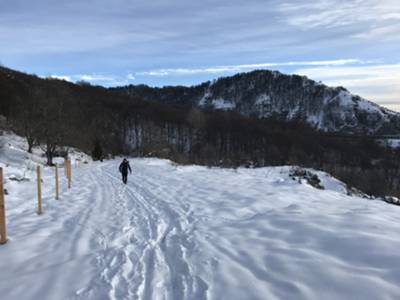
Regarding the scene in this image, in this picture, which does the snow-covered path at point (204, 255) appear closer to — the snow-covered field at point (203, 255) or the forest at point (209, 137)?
the snow-covered field at point (203, 255)

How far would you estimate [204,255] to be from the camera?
6062 mm

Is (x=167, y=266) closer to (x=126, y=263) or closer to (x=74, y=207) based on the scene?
(x=126, y=263)

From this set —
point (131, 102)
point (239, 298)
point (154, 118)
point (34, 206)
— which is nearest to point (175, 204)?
point (34, 206)

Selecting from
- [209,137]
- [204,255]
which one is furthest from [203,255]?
[209,137]

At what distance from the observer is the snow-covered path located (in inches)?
179

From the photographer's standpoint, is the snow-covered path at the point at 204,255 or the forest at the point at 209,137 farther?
the forest at the point at 209,137

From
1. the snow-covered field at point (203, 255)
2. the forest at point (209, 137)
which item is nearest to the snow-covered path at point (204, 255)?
the snow-covered field at point (203, 255)

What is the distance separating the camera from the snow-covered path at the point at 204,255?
454cm

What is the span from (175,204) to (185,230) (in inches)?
135

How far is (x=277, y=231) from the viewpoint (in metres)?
6.87

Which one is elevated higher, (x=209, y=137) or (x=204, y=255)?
(x=204, y=255)

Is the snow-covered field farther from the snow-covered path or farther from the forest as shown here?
the forest

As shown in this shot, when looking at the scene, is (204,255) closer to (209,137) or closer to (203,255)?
(203,255)

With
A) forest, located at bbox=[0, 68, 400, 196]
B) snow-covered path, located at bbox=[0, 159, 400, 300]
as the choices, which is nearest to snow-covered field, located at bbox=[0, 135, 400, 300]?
snow-covered path, located at bbox=[0, 159, 400, 300]
